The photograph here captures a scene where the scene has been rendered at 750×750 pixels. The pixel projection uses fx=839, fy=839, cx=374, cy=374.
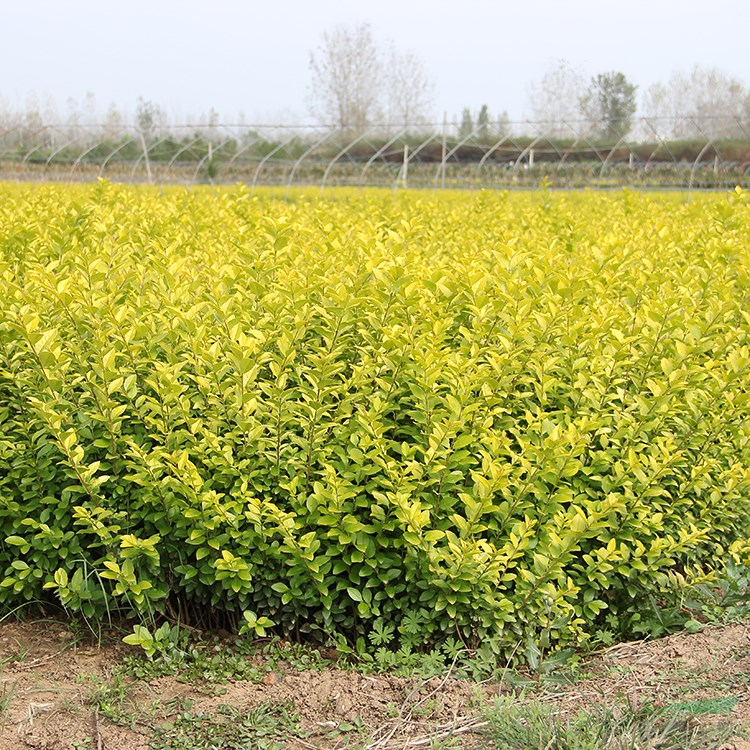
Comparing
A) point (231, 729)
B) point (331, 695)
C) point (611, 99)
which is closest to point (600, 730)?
point (331, 695)

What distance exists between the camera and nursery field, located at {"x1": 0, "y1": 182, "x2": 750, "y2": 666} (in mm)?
2525

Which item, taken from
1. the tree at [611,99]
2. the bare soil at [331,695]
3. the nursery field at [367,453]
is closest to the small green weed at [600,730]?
the bare soil at [331,695]

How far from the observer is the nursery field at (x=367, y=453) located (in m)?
2.53

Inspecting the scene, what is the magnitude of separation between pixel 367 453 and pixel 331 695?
0.72 m

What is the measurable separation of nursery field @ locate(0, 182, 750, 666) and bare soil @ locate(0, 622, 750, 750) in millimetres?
142

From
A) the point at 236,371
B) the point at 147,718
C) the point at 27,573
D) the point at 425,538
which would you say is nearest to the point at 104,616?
the point at 27,573

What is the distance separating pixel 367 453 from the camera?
2.59 m

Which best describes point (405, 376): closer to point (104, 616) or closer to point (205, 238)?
point (104, 616)

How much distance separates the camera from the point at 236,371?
2.56 meters

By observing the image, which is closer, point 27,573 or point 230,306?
point 27,573

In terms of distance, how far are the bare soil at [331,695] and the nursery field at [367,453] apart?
14 cm

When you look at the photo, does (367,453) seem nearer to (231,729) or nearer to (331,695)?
(331,695)

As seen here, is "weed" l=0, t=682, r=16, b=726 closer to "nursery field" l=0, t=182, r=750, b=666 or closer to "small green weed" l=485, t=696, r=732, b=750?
"nursery field" l=0, t=182, r=750, b=666

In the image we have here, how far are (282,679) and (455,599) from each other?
578mm
